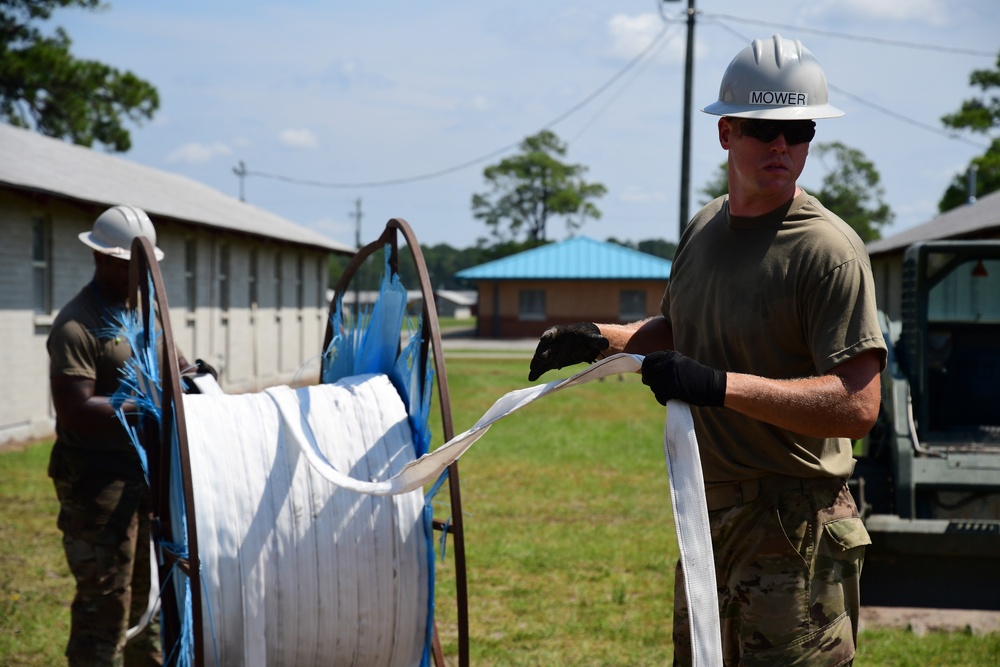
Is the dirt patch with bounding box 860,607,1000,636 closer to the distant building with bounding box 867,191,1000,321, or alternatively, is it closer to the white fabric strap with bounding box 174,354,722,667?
the white fabric strap with bounding box 174,354,722,667

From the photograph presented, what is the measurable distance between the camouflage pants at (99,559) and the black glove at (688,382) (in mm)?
2624

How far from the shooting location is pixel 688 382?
2598mm

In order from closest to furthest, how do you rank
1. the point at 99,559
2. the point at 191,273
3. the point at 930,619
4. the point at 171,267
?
the point at 99,559, the point at 930,619, the point at 171,267, the point at 191,273

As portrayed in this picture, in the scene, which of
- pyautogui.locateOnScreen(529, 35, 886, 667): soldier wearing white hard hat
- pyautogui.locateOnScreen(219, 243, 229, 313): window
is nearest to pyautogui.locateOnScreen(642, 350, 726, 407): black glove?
pyautogui.locateOnScreen(529, 35, 886, 667): soldier wearing white hard hat

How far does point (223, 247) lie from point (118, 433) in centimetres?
1697

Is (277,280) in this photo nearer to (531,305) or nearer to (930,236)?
(930,236)

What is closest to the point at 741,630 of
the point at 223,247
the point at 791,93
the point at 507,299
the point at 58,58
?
the point at 791,93

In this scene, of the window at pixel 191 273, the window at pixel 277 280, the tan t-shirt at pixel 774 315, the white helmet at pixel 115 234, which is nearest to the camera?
the tan t-shirt at pixel 774 315

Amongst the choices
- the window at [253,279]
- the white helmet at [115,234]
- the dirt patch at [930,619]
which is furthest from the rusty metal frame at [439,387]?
the window at [253,279]

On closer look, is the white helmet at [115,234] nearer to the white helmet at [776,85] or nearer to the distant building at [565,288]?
the white helmet at [776,85]

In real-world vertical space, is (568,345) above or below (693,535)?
above

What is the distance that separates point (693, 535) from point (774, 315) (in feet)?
2.14

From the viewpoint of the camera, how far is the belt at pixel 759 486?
2.90 m

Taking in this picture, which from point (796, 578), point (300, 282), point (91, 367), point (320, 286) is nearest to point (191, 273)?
point (300, 282)
